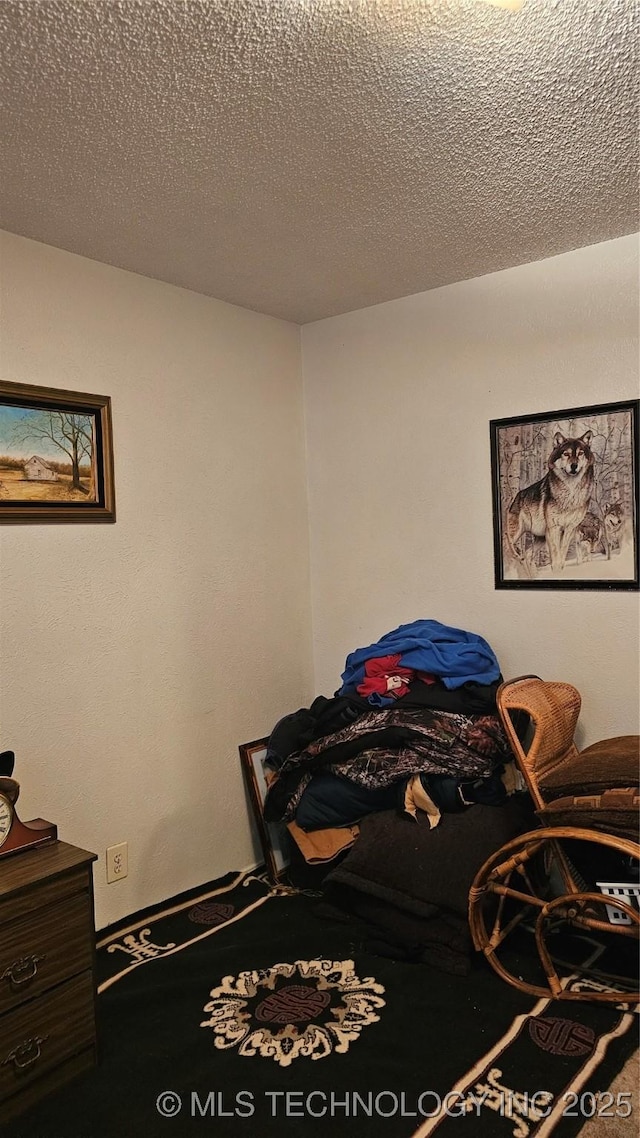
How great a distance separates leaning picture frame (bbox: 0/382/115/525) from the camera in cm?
253

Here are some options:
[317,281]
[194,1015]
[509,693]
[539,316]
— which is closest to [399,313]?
[317,281]

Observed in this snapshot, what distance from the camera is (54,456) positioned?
2.65 m

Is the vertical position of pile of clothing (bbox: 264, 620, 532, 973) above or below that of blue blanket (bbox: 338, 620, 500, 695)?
below

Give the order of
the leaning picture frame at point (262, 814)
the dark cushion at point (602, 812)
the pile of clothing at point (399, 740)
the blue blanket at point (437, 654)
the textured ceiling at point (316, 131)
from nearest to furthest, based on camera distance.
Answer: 1. the textured ceiling at point (316, 131)
2. the dark cushion at point (602, 812)
3. the pile of clothing at point (399, 740)
4. the blue blanket at point (437, 654)
5. the leaning picture frame at point (262, 814)

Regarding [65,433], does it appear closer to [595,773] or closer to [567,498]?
[567,498]

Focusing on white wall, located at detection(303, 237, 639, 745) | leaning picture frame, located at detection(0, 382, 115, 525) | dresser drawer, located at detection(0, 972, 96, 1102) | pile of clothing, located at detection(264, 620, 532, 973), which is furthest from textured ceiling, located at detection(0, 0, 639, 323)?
dresser drawer, located at detection(0, 972, 96, 1102)

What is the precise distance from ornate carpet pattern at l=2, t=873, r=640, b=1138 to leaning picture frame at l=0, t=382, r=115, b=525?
1.52 meters

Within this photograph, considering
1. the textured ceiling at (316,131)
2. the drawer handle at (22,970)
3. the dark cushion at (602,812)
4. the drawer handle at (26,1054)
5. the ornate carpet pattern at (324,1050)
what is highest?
the textured ceiling at (316,131)

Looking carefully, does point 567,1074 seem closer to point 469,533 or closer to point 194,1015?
point 194,1015

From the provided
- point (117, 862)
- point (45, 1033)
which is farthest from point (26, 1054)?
point (117, 862)

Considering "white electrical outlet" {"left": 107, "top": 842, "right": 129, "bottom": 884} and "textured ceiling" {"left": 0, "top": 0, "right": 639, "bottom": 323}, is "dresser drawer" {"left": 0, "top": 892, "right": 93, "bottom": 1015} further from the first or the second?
"textured ceiling" {"left": 0, "top": 0, "right": 639, "bottom": 323}

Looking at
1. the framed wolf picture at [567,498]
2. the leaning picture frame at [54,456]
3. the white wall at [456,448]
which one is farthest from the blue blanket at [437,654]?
the leaning picture frame at [54,456]

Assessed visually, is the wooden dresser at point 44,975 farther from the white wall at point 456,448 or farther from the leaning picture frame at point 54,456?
the white wall at point 456,448

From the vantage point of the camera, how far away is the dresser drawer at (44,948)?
1.95 m
